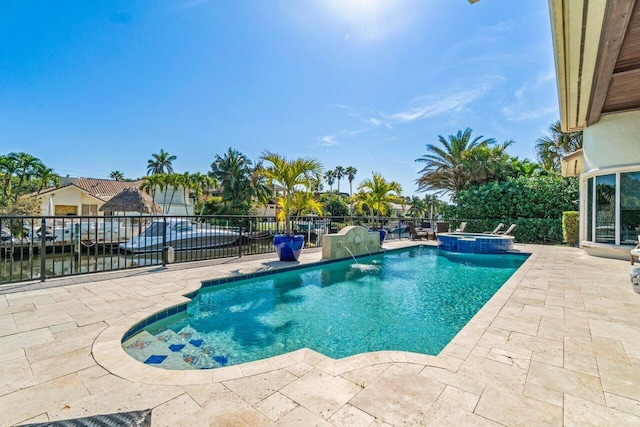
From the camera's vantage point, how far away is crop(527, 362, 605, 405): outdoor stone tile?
6.56 ft

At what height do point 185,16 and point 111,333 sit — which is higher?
point 185,16

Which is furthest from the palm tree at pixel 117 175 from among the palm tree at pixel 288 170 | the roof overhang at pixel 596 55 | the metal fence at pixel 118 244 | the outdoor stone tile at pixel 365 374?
the outdoor stone tile at pixel 365 374

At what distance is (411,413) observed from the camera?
175 centimetres

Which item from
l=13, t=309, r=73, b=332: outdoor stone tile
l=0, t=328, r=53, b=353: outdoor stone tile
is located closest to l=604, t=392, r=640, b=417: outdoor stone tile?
l=0, t=328, r=53, b=353: outdoor stone tile

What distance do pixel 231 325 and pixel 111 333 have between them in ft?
4.47

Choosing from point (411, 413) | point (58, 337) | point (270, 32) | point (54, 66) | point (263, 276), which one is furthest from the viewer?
point (54, 66)

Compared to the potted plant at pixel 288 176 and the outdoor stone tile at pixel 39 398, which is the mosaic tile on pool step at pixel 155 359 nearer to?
the outdoor stone tile at pixel 39 398

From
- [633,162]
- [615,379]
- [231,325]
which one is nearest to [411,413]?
[615,379]

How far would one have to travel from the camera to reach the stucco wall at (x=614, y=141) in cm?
770

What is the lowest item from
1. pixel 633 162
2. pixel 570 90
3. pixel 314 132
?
pixel 633 162

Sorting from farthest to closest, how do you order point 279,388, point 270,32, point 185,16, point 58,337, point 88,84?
point 88,84 < point 270,32 < point 185,16 < point 58,337 < point 279,388

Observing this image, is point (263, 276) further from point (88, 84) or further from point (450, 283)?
point (88, 84)

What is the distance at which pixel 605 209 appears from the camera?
27.2 ft

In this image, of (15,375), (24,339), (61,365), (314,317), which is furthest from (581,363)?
(24,339)
